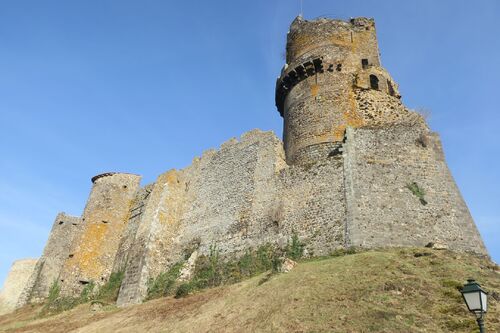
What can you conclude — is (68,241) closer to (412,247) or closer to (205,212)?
(205,212)

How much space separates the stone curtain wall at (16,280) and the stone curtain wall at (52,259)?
1080cm

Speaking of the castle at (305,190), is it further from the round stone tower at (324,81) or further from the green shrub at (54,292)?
the green shrub at (54,292)

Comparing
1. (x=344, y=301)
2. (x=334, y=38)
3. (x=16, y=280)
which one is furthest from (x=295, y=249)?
(x=16, y=280)

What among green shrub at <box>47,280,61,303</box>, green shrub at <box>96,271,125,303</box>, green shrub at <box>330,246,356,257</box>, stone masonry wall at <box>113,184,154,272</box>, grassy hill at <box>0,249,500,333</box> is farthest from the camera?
Result: stone masonry wall at <box>113,184,154,272</box>

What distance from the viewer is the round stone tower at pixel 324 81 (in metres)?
18.3

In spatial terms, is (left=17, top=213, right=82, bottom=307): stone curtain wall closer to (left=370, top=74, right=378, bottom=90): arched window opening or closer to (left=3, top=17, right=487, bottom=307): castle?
(left=3, top=17, right=487, bottom=307): castle

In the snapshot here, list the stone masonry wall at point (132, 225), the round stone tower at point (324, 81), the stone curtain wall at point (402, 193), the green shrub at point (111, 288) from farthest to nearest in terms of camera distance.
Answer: the stone masonry wall at point (132, 225), the green shrub at point (111, 288), the round stone tower at point (324, 81), the stone curtain wall at point (402, 193)

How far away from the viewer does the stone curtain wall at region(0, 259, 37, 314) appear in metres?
34.7

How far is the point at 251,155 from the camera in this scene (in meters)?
20.4

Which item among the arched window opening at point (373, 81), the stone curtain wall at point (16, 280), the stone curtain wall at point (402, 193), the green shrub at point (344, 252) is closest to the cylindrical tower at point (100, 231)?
the green shrub at point (344, 252)

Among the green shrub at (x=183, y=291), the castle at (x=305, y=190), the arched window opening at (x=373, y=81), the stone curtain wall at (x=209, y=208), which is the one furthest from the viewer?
the arched window opening at (x=373, y=81)

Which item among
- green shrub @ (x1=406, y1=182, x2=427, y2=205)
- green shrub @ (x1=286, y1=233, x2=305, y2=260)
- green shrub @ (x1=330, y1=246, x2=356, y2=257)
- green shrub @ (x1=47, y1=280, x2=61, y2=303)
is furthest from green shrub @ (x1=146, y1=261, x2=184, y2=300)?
green shrub @ (x1=406, y1=182, x2=427, y2=205)

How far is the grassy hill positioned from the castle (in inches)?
64.3

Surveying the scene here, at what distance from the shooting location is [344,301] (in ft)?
32.1
